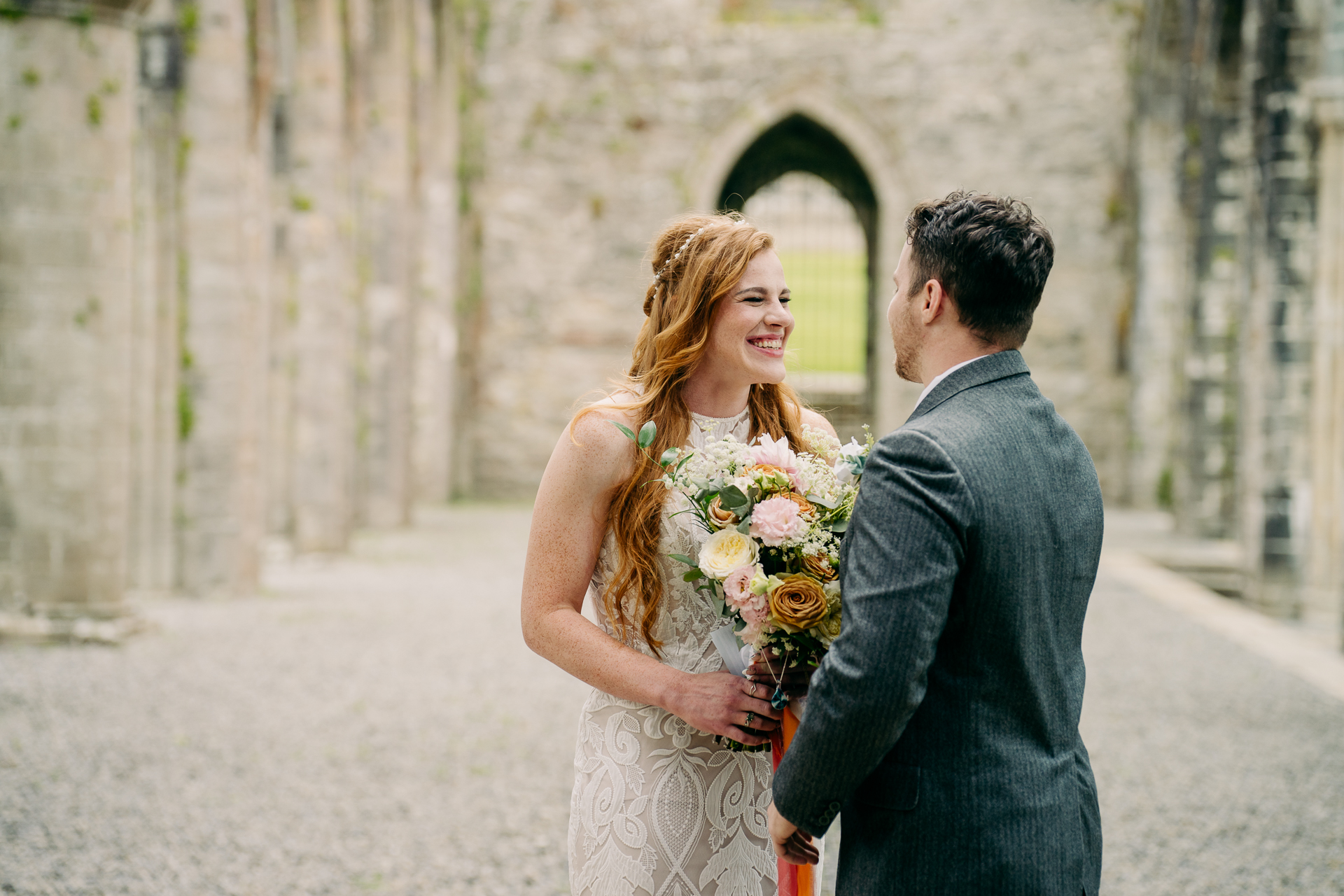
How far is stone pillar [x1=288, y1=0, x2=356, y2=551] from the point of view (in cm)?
1028

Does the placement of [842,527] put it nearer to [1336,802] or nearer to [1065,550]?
[1065,550]

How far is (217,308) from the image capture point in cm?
803

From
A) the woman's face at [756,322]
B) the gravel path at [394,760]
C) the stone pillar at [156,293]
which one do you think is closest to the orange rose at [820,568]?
the woman's face at [756,322]

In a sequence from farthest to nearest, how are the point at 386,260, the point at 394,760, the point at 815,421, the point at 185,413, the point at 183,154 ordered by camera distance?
the point at 386,260 < the point at 185,413 < the point at 183,154 < the point at 394,760 < the point at 815,421

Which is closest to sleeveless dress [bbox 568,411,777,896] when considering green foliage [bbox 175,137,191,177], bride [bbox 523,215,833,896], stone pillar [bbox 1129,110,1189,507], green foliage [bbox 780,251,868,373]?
bride [bbox 523,215,833,896]

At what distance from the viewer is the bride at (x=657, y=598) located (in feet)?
6.39

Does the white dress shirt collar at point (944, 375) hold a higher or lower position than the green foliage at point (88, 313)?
lower

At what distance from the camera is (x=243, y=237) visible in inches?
319

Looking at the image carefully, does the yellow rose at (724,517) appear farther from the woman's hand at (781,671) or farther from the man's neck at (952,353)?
the man's neck at (952,353)

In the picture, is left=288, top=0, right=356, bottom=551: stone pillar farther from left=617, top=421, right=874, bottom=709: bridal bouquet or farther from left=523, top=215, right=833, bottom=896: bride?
left=617, top=421, right=874, bottom=709: bridal bouquet

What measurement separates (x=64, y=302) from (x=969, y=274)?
629 cm

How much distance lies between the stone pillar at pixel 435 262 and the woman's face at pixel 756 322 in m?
12.0

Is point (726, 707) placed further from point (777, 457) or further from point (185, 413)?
point (185, 413)

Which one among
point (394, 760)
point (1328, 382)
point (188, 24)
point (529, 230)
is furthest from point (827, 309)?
point (394, 760)
